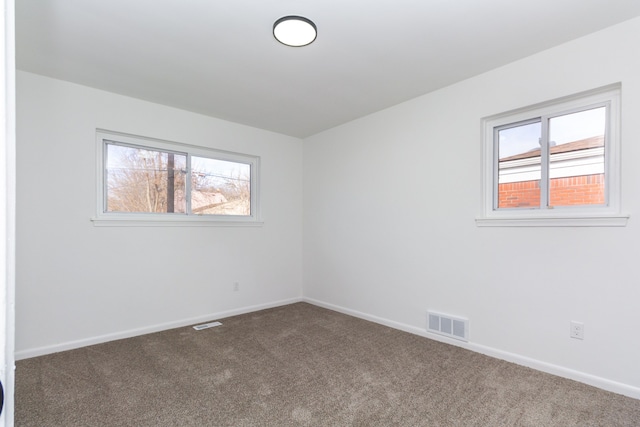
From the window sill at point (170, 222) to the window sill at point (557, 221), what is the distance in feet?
9.06

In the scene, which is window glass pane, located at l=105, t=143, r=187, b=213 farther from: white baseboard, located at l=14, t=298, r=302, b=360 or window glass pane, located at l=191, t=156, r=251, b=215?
white baseboard, located at l=14, t=298, r=302, b=360

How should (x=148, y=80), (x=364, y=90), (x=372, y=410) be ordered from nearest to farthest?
(x=372, y=410) < (x=148, y=80) < (x=364, y=90)

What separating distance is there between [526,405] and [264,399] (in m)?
1.65

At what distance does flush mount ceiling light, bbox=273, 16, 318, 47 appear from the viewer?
207 cm

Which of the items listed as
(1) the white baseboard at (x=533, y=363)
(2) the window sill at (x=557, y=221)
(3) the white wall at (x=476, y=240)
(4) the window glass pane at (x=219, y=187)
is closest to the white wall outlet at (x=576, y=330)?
(3) the white wall at (x=476, y=240)

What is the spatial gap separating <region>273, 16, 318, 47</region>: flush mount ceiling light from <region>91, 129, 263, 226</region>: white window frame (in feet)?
6.70

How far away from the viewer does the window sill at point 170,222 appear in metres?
3.15

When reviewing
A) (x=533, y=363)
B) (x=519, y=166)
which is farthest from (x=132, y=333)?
(x=519, y=166)

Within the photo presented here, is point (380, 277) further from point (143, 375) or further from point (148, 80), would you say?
point (148, 80)

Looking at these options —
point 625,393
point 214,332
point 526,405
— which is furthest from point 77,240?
point 625,393

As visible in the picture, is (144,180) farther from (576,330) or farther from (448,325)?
(576,330)

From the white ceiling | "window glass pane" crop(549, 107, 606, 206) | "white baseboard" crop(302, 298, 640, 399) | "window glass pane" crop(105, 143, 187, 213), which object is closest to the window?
"window glass pane" crop(549, 107, 606, 206)

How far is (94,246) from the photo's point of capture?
306 cm

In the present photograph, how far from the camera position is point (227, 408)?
77.9 inches
